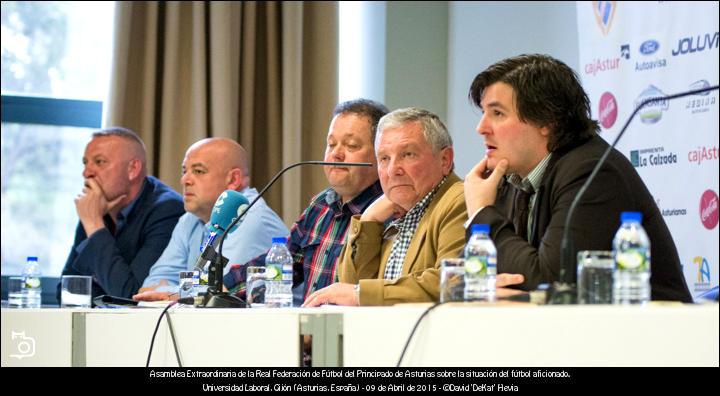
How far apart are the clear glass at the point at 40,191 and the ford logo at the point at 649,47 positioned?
3.04m

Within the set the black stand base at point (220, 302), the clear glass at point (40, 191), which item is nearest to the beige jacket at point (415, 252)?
the black stand base at point (220, 302)

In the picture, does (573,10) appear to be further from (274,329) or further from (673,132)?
(274,329)

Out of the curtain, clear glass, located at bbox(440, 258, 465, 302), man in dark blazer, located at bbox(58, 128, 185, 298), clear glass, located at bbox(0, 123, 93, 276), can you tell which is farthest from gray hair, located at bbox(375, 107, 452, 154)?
clear glass, located at bbox(0, 123, 93, 276)

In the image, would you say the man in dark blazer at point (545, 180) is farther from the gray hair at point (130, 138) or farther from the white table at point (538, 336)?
the gray hair at point (130, 138)

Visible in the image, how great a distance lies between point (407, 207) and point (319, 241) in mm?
602

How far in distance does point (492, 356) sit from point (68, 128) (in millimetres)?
4367

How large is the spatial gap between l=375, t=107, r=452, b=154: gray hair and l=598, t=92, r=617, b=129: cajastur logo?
1.44m

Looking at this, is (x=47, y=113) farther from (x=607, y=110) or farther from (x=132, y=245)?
(x=607, y=110)

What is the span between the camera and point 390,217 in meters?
3.18

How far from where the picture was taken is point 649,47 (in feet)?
13.6

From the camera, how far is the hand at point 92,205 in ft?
14.5

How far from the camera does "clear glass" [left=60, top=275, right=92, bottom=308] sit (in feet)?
12.4

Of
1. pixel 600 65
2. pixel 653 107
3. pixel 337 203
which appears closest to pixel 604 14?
pixel 600 65

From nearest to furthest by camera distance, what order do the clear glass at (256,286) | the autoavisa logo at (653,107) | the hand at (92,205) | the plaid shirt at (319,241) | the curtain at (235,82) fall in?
1. the clear glass at (256,286)
2. the plaid shirt at (319,241)
3. the autoavisa logo at (653,107)
4. the hand at (92,205)
5. the curtain at (235,82)
